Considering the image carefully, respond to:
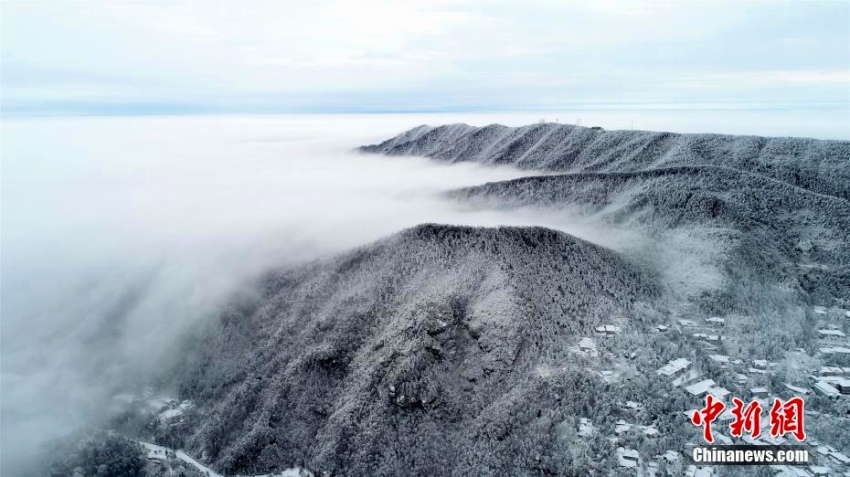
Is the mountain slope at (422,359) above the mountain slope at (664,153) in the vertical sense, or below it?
below

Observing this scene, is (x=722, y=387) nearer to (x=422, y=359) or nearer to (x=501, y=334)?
(x=501, y=334)

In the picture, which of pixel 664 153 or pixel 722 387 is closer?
pixel 722 387

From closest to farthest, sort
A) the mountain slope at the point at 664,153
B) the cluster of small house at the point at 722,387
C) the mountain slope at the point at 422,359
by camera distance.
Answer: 1. the cluster of small house at the point at 722,387
2. the mountain slope at the point at 422,359
3. the mountain slope at the point at 664,153

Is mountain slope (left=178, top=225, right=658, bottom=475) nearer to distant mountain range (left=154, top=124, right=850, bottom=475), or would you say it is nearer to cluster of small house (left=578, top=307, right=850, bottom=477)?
distant mountain range (left=154, top=124, right=850, bottom=475)

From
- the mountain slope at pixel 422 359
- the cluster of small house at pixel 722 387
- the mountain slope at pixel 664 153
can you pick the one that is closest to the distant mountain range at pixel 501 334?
the mountain slope at pixel 422 359

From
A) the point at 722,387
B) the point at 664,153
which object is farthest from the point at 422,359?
the point at 664,153

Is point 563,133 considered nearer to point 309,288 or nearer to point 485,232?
point 485,232

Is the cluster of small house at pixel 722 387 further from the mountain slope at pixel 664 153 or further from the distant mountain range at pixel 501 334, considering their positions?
the mountain slope at pixel 664 153

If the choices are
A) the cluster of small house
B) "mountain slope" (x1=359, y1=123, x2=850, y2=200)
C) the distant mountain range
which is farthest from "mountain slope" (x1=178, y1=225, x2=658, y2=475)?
"mountain slope" (x1=359, y1=123, x2=850, y2=200)
